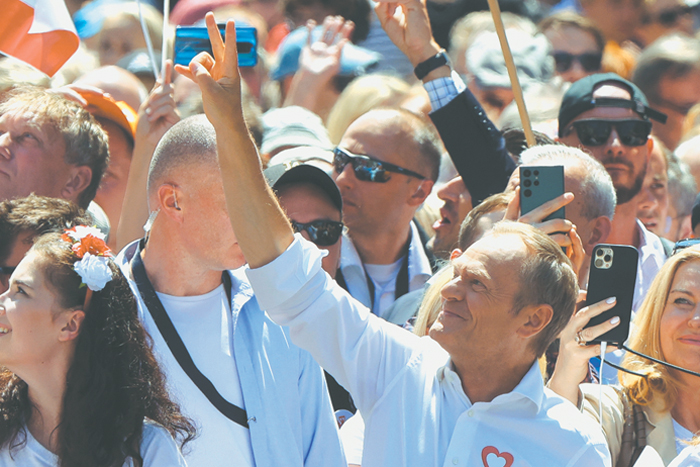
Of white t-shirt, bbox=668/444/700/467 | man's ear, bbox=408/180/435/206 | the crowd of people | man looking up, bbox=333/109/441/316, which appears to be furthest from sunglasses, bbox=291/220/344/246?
white t-shirt, bbox=668/444/700/467

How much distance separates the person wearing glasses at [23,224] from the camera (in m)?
3.05

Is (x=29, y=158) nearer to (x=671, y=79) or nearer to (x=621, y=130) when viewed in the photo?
(x=621, y=130)

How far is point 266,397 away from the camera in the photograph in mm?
2947

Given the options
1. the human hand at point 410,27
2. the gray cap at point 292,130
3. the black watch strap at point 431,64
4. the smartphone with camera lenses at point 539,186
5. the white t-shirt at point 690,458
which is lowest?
the gray cap at point 292,130

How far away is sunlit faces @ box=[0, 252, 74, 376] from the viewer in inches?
105

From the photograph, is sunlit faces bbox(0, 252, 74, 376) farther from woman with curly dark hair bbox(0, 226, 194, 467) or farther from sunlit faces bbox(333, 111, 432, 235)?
sunlit faces bbox(333, 111, 432, 235)

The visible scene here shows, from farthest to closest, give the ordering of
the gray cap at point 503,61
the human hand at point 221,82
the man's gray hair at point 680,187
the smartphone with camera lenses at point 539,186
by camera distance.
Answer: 1. the gray cap at point 503,61
2. the man's gray hair at point 680,187
3. the smartphone with camera lenses at point 539,186
4. the human hand at point 221,82

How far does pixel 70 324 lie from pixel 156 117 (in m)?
1.62

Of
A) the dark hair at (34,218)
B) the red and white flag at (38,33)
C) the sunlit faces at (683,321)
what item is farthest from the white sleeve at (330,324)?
the red and white flag at (38,33)

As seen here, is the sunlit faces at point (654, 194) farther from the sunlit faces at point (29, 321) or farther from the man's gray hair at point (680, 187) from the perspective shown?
the sunlit faces at point (29, 321)

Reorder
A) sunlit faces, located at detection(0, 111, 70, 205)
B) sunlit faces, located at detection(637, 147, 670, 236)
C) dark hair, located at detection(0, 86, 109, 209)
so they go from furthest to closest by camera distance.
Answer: sunlit faces, located at detection(637, 147, 670, 236) < dark hair, located at detection(0, 86, 109, 209) < sunlit faces, located at detection(0, 111, 70, 205)

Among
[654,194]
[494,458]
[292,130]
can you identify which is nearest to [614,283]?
[494,458]

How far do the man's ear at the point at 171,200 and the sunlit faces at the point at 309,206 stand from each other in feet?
2.65

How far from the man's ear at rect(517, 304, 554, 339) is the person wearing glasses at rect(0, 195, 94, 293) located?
1.56 m
